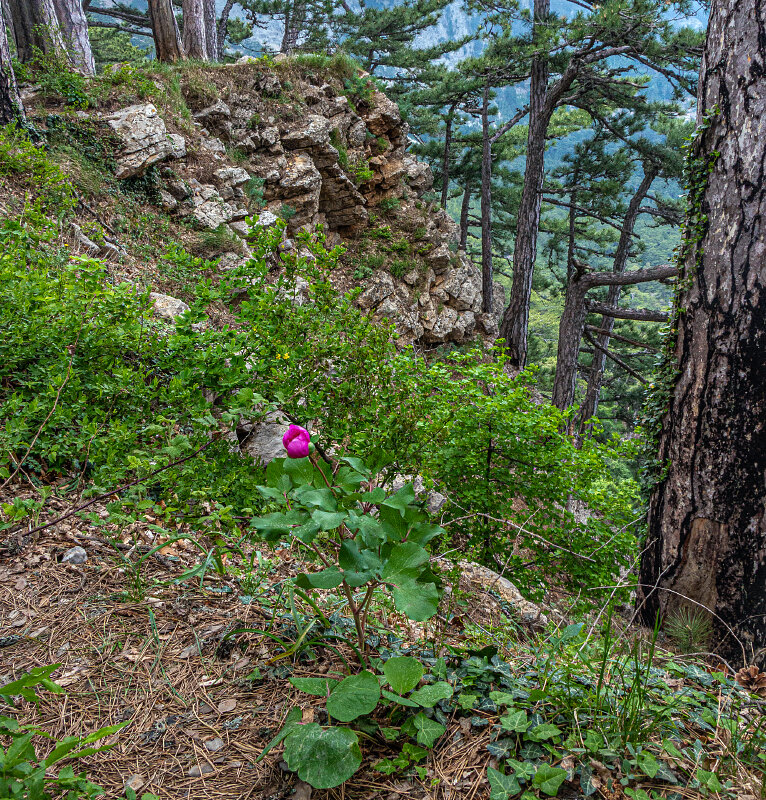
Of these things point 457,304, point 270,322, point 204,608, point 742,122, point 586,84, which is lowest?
point 457,304

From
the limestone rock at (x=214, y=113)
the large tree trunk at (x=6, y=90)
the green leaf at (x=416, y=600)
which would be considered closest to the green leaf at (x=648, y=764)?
the green leaf at (x=416, y=600)

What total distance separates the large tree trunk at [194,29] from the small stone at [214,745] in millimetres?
13152

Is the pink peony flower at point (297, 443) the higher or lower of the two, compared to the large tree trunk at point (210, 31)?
lower

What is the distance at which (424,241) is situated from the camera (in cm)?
1211

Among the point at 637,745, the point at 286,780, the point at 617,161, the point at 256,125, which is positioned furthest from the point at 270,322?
the point at 617,161

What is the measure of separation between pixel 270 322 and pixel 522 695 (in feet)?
7.74

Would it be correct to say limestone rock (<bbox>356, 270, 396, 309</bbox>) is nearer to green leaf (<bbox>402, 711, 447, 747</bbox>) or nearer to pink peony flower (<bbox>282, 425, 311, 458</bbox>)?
pink peony flower (<bbox>282, 425, 311, 458</bbox>)

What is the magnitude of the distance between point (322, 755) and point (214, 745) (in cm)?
37

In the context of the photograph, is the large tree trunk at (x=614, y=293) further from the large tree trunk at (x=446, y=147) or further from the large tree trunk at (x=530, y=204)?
the large tree trunk at (x=446, y=147)

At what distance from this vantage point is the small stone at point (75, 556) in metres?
1.89

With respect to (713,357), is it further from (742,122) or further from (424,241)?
(424,241)

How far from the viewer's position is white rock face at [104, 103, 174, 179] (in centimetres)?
742

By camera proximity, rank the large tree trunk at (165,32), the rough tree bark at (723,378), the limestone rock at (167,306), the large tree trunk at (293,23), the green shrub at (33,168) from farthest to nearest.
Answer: the large tree trunk at (293,23) < the large tree trunk at (165,32) < the green shrub at (33,168) < the limestone rock at (167,306) < the rough tree bark at (723,378)

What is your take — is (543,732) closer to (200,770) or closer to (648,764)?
(648,764)
